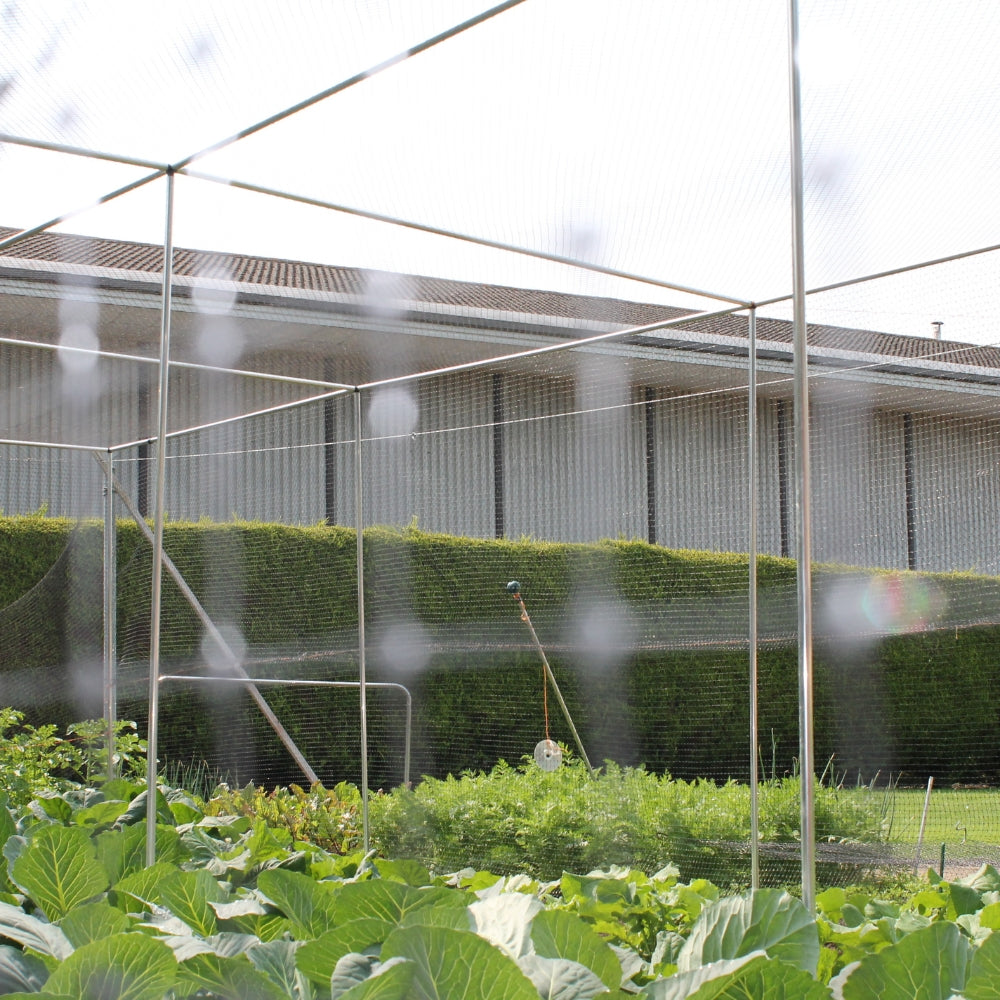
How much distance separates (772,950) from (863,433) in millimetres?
3662

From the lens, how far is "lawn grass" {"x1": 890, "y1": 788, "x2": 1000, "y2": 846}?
387cm

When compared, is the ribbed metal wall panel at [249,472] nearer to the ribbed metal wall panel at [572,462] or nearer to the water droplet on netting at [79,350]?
the water droplet on netting at [79,350]

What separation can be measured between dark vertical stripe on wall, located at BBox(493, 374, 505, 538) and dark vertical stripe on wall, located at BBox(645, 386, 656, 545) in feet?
1.90

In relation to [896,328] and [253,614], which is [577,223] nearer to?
[896,328]

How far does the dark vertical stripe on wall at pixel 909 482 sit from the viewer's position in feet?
12.8

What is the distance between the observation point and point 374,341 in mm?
3379

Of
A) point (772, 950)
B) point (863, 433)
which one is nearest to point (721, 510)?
point (863, 433)

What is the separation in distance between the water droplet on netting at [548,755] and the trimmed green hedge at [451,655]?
0.31 m

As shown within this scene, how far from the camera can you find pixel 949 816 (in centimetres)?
398

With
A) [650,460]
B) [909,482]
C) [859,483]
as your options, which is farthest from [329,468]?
[909,482]

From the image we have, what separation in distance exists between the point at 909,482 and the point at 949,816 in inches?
49.7

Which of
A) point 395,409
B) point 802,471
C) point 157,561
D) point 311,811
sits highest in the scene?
point 395,409

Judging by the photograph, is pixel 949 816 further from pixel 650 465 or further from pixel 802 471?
pixel 802 471

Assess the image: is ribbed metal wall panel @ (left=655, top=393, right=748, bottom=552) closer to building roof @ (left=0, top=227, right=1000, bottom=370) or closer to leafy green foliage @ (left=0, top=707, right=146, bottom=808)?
building roof @ (left=0, top=227, right=1000, bottom=370)
